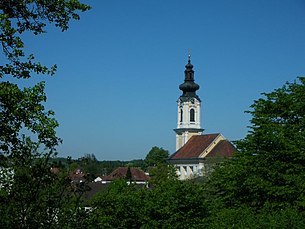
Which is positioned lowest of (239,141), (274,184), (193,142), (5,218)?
(5,218)

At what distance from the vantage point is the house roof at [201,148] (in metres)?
79.8

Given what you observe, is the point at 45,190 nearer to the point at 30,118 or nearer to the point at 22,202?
the point at 22,202

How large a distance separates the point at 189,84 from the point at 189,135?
827 cm

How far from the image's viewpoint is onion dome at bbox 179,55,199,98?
88.7 m

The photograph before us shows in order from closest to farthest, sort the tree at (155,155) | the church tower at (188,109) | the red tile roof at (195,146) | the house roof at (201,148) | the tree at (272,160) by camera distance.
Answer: the tree at (272,160), the house roof at (201,148), the red tile roof at (195,146), the church tower at (188,109), the tree at (155,155)

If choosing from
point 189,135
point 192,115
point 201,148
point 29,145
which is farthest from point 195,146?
point 29,145

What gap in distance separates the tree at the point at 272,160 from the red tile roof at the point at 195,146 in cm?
5422

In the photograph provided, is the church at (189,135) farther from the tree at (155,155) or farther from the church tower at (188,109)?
the tree at (155,155)

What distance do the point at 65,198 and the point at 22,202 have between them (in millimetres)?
633

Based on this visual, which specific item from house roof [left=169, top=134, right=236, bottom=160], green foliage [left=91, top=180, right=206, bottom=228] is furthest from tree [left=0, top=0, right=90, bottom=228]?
house roof [left=169, top=134, right=236, bottom=160]

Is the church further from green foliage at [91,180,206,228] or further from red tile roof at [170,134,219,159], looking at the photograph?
green foliage at [91,180,206,228]

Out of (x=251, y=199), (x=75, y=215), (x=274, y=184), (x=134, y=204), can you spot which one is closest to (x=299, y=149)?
(x=274, y=184)

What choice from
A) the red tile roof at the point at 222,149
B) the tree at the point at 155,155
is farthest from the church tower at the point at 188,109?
the tree at the point at 155,155

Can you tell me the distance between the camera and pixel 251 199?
25.9 m
